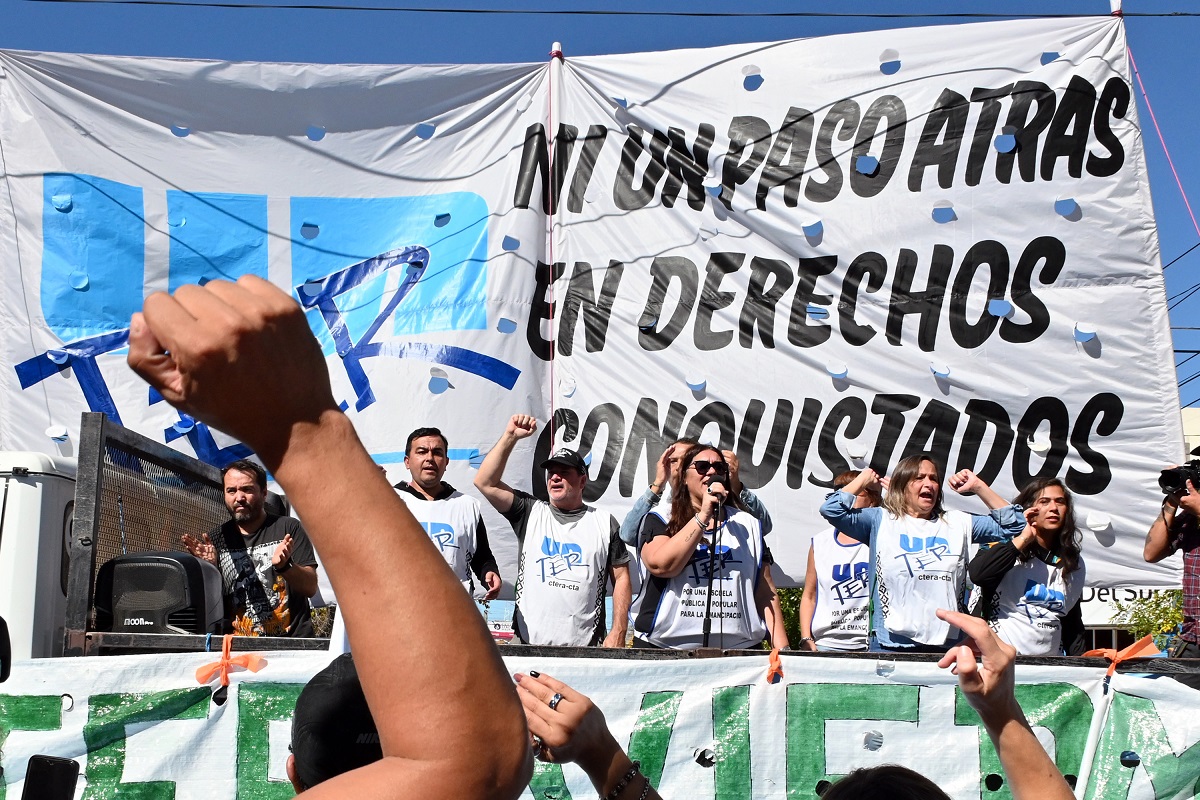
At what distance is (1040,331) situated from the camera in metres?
5.94

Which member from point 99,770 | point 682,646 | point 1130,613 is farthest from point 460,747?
point 1130,613

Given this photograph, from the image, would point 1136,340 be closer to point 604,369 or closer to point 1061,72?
point 1061,72

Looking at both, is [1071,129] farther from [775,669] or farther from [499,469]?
[775,669]

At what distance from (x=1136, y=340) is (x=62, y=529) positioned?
5.13 metres

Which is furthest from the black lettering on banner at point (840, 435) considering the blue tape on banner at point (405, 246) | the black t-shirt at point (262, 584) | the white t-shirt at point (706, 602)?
the black t-shirt at point (262, 584)

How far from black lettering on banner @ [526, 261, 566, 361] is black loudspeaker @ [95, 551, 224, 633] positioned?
2690mm

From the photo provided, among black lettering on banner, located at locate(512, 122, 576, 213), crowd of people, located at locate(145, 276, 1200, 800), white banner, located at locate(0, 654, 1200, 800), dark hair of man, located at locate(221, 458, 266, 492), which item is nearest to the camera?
crowd of people, located at locate(145, 276, 1200, 800)

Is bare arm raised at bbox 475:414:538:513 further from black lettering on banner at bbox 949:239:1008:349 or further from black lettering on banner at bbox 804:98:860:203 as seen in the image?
black lettering on banner at bbox 949:239:1008:349

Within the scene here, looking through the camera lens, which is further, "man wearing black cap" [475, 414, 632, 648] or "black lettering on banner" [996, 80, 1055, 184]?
"black lettering on banner" [996, 80, 1055, 184]

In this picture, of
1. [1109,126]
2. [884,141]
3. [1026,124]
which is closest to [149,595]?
[884,141]

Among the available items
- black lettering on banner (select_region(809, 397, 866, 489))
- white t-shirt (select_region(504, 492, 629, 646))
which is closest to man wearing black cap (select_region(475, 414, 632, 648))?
white t-shirt (select_region(504, 492, 629, 646))

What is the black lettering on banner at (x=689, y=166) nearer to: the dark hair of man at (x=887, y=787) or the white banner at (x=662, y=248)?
the white banner at (x=662, y=248)

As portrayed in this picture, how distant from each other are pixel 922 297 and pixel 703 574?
2.39 metres

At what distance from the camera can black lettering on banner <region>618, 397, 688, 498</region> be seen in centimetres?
613
